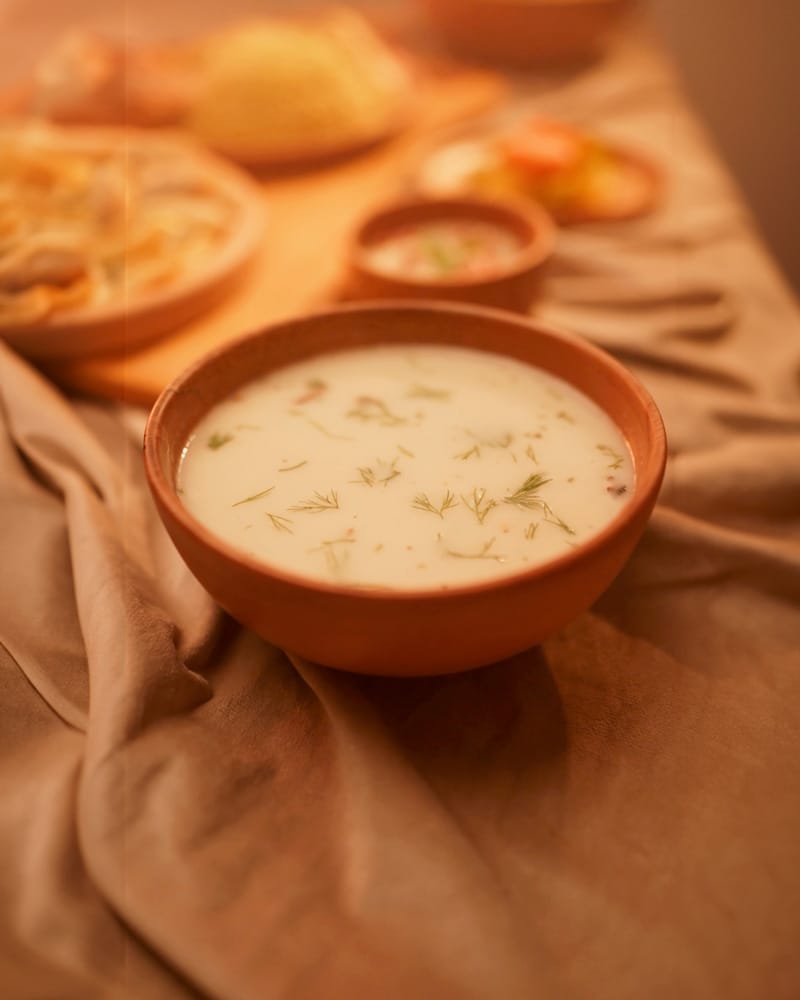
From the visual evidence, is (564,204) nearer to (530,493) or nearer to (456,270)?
(456,270)

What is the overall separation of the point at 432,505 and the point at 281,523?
0.46ft

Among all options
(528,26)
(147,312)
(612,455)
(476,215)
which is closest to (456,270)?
(476,215)

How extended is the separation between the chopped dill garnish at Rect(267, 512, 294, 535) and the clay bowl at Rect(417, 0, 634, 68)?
5.83 feet

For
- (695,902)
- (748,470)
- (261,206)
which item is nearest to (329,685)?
(695,902)

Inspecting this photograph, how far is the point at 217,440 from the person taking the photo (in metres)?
1.00

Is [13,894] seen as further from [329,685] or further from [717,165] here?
[717,165]

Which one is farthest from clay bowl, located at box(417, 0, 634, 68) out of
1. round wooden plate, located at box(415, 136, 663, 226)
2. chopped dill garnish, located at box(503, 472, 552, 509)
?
chopped dill garnish, located at box(503, 472, 552, 509)

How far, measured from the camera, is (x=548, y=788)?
32.7 inches

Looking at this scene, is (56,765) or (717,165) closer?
(56,765)

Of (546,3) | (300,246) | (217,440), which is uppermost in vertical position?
(546,3)

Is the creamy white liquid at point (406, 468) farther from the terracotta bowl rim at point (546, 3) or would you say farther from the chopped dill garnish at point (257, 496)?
the terracotta bowl rim at point (546, 3)

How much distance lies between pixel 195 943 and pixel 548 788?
0.31m

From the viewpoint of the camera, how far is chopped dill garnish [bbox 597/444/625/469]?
3.15 ft

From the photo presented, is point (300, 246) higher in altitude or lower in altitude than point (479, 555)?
lower
